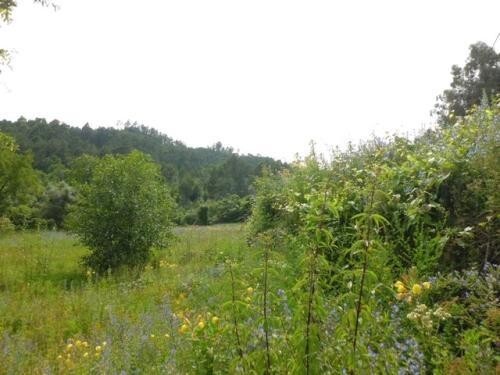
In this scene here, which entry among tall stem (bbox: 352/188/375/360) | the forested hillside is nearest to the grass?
tall stem (bbox: 352/188/375/360)

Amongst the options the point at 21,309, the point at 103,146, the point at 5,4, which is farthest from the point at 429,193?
the point at 103,146

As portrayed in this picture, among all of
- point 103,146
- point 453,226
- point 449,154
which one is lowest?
point 453,226

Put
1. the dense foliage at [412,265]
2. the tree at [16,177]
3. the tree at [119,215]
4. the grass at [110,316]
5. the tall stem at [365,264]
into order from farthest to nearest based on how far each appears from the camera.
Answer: the tree at [16,177], the tree at [119,215], the grass at [110,316], the dense foliage at [412,265], the tall stem at [365,264]

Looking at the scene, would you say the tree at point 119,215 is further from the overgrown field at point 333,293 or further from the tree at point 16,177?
the tree at point 16,177

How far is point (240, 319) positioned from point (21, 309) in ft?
15.6


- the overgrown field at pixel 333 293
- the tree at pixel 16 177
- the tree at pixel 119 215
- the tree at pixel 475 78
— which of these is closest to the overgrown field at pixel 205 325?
the overgrown field at pixel 333 293

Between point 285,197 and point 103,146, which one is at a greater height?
point 103,146

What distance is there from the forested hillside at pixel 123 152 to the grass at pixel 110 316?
18646 millimetres

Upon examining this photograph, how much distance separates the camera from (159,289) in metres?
6.63

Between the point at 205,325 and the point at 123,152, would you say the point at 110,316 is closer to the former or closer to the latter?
the point at 205,325

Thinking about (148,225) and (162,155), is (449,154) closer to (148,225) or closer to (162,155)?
(148,225)

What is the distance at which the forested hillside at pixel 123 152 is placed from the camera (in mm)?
32750

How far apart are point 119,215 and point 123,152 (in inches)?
1905

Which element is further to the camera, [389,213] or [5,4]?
[5,4]
